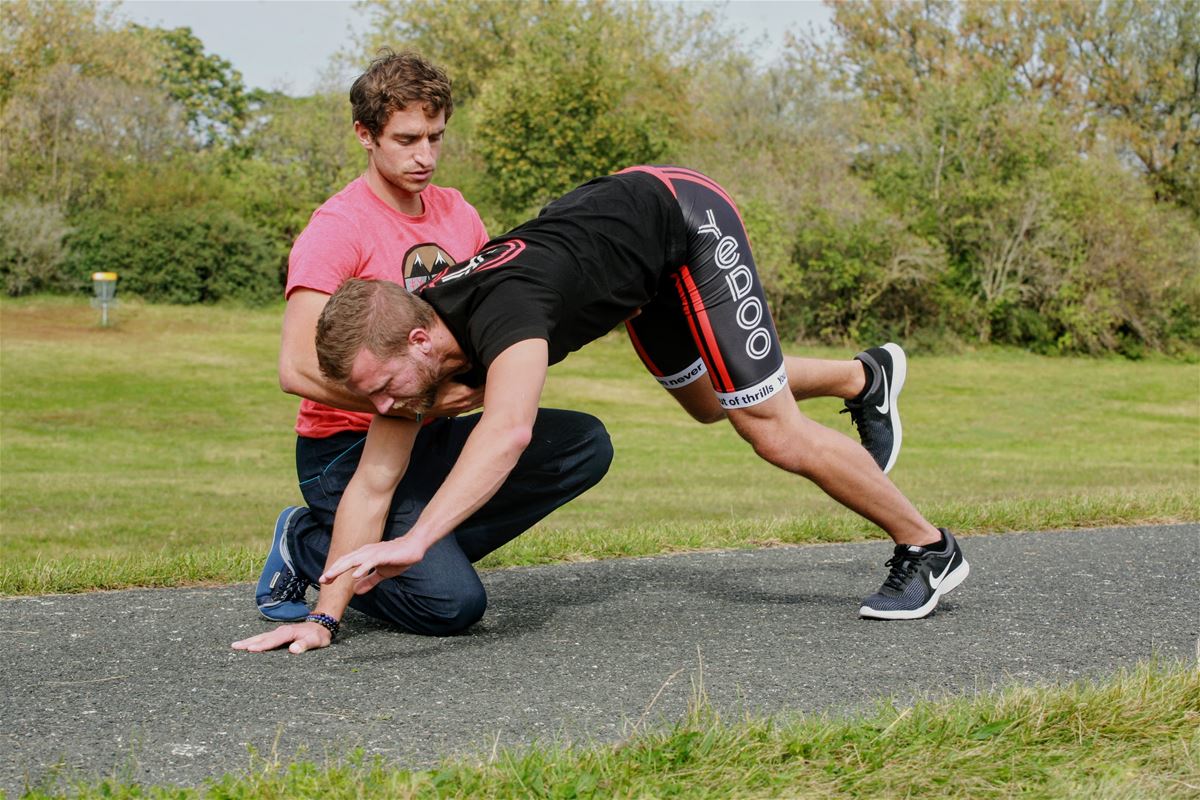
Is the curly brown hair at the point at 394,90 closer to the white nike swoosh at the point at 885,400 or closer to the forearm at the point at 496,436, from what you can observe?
the forearm at the point at 496,436

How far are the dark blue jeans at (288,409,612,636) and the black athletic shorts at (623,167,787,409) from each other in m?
0.57

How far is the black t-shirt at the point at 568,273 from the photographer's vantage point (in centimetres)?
387

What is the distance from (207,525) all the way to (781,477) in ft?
25.2

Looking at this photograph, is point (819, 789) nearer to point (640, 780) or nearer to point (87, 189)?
point (640, 780)

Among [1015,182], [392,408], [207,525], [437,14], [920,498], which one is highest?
[437,14]

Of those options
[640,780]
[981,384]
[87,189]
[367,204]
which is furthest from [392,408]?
[87,189]

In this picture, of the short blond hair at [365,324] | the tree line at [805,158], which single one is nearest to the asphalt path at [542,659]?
the short blond hair at [365,324]

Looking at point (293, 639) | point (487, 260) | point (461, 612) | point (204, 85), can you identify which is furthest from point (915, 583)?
point (204, 85)

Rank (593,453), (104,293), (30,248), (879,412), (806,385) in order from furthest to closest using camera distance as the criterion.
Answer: (30,248) → (104,293) → (879,412) → (806,385) → (593,453)

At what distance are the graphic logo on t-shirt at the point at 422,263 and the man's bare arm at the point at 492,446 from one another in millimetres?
1198

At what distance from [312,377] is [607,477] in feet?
39.0

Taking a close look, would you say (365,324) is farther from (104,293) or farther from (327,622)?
(104,293)

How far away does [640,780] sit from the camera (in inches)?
115

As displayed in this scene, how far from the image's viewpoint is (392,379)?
3.92 m
